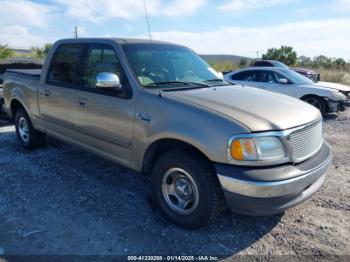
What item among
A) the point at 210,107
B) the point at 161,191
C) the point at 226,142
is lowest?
the point at 161,191

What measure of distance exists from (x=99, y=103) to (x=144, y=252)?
1850 mm

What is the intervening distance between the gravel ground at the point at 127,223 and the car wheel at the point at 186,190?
170 millimetres

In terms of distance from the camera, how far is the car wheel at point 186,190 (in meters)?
3.11

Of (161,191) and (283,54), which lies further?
(283,54)

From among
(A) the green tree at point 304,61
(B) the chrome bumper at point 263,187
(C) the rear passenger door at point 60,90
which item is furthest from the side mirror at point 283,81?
(A) the green tree at point 304,61

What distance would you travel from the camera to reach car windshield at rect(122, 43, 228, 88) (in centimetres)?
383

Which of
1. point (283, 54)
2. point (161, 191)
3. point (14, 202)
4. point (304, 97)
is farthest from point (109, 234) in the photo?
point (283, 54)

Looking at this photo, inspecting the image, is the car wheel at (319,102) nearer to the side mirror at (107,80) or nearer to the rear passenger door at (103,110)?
the rear passenger door at (103,110)

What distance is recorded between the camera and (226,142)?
290cm

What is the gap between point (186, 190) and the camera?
11.2 feet

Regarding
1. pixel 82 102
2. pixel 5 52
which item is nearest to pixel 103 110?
pixel 82 102

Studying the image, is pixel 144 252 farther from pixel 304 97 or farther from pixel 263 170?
pixel 304 97

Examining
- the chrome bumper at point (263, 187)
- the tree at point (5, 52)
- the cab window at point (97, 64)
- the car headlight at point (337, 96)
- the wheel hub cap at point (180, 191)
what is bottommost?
the wheel hub cap at point (180, 191)

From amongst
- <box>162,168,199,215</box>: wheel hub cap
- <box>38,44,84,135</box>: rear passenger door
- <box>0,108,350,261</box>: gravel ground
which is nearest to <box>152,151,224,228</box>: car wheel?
<box>162,168,199,215</box>: wheel hub cap
